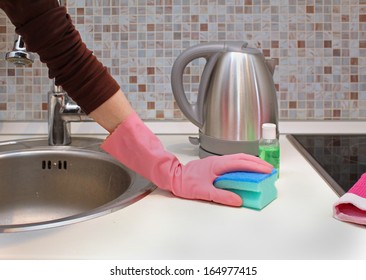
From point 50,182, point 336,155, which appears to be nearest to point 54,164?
point 50,182

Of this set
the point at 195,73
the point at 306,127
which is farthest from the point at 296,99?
the point at 195,73

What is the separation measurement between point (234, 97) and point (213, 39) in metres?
0.37

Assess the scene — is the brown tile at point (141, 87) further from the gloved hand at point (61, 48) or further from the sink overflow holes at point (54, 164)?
the gloved hand at point (61, 48)

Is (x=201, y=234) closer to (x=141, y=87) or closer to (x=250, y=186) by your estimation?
(x=250, y=186)

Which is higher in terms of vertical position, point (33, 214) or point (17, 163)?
point (17, 163)

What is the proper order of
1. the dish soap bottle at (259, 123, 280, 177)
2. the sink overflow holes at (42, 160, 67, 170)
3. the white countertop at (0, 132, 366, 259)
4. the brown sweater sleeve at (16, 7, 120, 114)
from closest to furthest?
the white countertop at (0, 132, 366, 259) → the brown sweater sleeve at (16, 7, 120, 114) → the dish soap bottle at (259, 123, 280, 177) → the sink overflow holes at (42, 160, 67, 170)

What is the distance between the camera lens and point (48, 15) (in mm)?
618

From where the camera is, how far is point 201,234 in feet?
1.89

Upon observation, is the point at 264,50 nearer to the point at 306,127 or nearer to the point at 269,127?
the point at 306,127

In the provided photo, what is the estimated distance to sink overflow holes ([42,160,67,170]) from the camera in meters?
0.99

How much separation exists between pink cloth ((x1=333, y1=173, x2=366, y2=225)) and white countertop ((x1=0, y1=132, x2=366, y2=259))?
1 centimetres

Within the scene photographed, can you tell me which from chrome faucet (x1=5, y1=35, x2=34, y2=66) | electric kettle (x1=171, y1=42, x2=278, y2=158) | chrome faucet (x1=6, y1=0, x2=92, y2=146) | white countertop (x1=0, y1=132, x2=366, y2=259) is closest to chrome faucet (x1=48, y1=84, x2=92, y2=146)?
chrome faucet (x1=6, y1=0, x2=92, y2=146)

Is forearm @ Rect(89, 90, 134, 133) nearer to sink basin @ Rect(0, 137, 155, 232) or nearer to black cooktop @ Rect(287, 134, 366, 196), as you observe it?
sink basin @ Rect(0, 137, 155, 232)

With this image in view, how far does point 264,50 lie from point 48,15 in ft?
2.23
